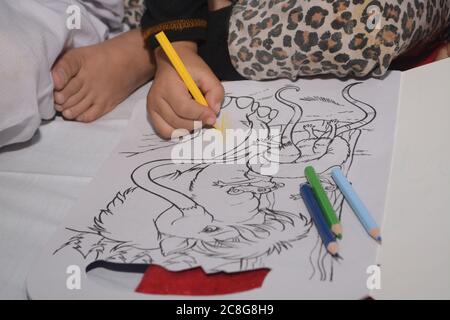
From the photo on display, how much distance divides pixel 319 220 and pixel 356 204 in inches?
1.4

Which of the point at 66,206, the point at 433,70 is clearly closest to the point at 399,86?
the point at 433,70

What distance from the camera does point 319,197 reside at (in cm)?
44

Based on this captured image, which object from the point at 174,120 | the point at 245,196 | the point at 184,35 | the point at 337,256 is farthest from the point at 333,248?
the point at 184,35

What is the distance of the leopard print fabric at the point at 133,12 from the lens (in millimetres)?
780

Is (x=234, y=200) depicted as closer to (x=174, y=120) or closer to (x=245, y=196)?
(x=245, y=196)

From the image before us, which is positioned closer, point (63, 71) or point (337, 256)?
point (337, 256)

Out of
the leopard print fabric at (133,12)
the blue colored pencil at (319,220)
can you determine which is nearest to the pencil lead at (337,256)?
the blue colored pencil at (319,220)

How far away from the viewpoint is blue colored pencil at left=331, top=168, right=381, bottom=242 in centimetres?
41

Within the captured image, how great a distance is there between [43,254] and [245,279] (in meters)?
0.17

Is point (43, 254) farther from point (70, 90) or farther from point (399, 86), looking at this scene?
point (399, 86)

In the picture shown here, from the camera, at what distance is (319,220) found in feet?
1.37

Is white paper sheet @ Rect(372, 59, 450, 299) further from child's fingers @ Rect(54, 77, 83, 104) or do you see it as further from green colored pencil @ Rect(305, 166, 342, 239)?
child's fingers @ Rect(54, 77, 83, 104)

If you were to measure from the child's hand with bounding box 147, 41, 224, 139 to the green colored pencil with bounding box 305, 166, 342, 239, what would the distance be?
0.14m

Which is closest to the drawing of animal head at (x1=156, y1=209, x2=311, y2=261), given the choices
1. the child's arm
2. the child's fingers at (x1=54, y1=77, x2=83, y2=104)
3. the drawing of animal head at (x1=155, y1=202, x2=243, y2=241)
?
the drawing of animal head at (x1=155, y1=202, x2=243, y2=241)
